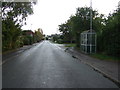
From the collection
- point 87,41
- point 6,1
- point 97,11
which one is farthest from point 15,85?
point 97,11

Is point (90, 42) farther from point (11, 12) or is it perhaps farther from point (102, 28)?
point (11, 12)

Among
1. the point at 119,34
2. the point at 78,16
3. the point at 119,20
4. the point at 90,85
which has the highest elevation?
the point at 78,16

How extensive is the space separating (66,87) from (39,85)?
1040mm

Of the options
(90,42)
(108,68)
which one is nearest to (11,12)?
(90,42)

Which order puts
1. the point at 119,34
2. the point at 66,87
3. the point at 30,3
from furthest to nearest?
the point at 30,3, the point at 119,34, the point at 66,87

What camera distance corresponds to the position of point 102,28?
27844 mm

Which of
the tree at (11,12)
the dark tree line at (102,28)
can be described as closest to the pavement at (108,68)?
the dark tree line at (102,28)

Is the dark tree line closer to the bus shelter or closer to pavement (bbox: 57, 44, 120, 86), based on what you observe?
the bus shelter

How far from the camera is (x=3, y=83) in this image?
8367mm

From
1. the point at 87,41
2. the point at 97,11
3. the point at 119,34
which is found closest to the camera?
the point at 119,34

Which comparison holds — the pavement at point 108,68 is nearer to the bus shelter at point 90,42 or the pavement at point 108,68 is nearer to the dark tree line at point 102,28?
the dark tree line at point 102,28

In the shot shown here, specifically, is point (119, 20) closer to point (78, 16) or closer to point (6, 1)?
point (6, 1)

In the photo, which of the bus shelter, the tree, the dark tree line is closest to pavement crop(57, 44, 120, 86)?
the dark tree line

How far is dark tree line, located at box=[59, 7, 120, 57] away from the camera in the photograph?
18.5m
